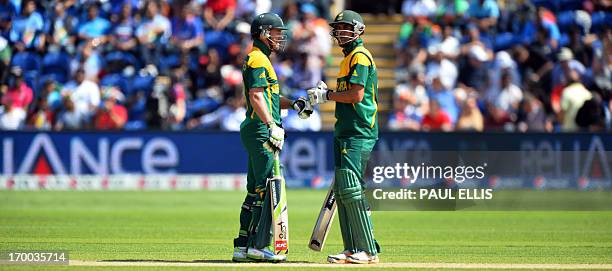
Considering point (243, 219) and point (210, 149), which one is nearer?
point (243, 219)

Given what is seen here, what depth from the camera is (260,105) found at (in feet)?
33.8

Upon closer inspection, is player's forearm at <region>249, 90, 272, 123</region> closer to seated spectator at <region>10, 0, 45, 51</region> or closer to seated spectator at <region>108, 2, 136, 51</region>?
seated spectator at <region>108, 2, 136, 51</region>

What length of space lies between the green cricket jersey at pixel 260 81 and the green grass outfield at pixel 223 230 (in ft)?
4.44

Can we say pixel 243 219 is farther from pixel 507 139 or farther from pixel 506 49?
pixel 506 49

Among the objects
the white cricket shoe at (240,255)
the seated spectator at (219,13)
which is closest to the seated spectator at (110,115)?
the seated spectator at (219,13)

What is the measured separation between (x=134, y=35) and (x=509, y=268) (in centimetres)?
1471

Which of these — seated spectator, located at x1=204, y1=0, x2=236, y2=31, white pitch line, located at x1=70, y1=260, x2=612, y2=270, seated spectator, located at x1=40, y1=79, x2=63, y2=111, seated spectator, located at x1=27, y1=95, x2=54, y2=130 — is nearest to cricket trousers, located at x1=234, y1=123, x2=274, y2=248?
white pitch line, located at x1=70, y1=260, x2=612, y2=270

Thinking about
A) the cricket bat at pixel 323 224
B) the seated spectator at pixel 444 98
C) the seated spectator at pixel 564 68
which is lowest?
the cricket bat at pixel 323 224

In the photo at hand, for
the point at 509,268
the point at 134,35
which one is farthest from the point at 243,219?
the point at 134,35

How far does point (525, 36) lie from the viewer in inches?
923

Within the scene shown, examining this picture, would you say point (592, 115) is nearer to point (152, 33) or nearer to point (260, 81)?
point (152, 33)

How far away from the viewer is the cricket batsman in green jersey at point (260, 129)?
10391mm

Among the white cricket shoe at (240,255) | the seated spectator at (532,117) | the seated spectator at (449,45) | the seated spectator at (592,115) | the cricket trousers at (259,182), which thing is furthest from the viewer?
the seated spectator at (449,45)

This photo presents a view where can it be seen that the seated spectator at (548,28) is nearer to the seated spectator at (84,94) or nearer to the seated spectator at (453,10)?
the seated spectator at (453,10)
